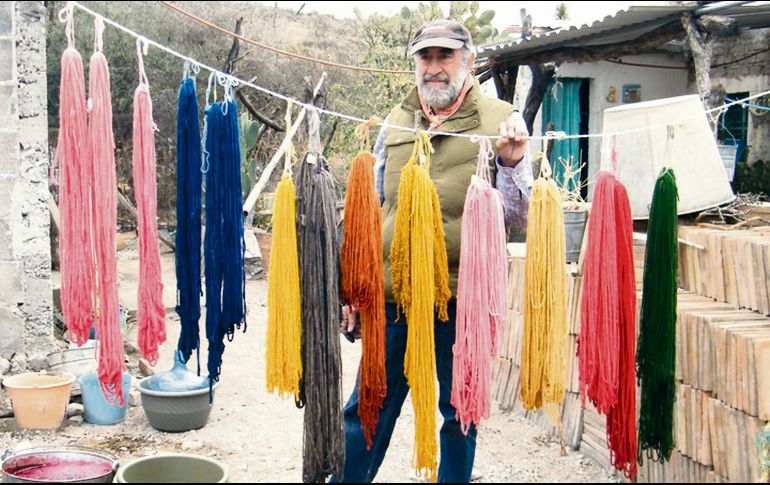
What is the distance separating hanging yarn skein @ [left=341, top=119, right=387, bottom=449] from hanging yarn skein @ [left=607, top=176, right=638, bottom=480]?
2.59ft

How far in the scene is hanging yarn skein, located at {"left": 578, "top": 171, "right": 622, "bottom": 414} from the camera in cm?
263

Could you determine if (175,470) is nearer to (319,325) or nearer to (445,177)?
(319,325)

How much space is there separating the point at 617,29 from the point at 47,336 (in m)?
5.87

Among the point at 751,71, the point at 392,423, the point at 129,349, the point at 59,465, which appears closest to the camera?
the point at 59,465

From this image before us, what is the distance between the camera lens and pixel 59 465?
2.48 metres

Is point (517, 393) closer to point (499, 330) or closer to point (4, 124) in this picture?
point (499, 330)

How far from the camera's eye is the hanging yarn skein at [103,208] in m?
2.37

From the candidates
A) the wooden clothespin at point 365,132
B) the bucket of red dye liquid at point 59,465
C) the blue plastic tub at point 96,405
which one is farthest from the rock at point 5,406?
the wooden clothespin at point 365,132

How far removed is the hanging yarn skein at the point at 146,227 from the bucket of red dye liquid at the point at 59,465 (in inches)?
13.9

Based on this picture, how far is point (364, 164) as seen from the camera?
101 inches

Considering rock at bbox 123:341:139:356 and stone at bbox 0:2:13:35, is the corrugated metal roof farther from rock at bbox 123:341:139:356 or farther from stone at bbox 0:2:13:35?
rock at bbox 123:341:139:356

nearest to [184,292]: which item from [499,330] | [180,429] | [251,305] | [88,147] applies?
[88,147]

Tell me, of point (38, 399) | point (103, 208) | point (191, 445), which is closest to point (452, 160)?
point (103, 208)

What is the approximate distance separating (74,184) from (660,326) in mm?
1899
